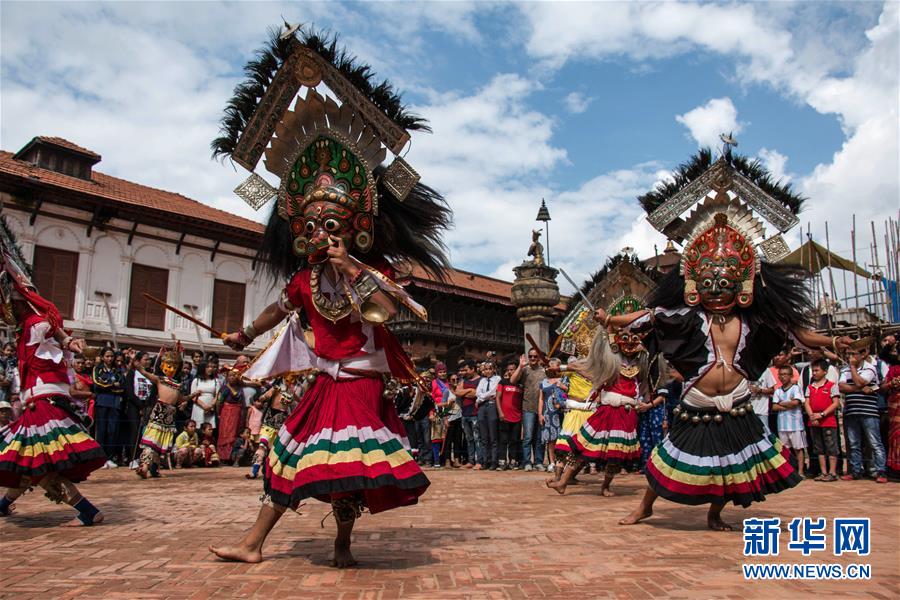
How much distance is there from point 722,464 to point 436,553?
2370 mm

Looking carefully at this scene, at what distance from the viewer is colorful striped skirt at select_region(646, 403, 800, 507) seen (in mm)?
5398

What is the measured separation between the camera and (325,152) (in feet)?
15.6

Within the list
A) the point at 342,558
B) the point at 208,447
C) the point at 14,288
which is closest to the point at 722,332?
the point at 342,558

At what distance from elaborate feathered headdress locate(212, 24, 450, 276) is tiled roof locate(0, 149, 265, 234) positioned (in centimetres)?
1903

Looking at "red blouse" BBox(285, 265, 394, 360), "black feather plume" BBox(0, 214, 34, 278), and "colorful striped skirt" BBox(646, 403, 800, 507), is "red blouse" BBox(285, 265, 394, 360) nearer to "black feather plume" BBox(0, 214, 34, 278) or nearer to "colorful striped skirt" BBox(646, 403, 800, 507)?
"colorful striped skirt" BBox(646, 403, 800, 507)

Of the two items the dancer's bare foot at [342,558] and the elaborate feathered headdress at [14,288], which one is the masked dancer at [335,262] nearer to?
the dancer's bare foot at [342,558]

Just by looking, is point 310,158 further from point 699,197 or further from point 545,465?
point 545,465

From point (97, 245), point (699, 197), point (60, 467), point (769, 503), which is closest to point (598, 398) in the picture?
point (769, 503)

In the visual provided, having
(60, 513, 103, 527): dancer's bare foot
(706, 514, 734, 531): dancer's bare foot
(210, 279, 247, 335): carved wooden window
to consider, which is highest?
(210, 279, 247, 335): carved wooden window

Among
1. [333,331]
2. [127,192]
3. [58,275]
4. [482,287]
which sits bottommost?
[333,331]

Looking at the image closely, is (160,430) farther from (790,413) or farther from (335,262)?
(790,413)

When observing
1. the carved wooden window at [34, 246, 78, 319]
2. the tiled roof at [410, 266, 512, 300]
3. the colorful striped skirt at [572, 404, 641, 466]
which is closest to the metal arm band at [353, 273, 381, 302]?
the colorful striped skirt at [572, 404, 641, 466]

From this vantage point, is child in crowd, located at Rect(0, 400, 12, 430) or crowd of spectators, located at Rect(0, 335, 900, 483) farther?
crowd of spectators, located at Rect(0, 335, 900, 483)

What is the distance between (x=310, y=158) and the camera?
189 inches
